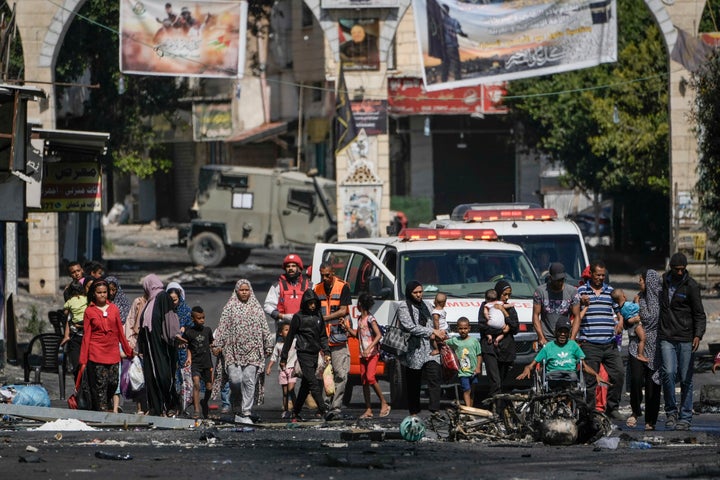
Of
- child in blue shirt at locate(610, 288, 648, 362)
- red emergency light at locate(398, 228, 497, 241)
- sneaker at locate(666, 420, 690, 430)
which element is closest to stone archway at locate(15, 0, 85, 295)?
red emergency light at locate(398, 228, 497, 241)

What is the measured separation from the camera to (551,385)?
13.9m

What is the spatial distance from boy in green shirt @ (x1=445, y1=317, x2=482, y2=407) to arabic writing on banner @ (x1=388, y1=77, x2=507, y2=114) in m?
35.1

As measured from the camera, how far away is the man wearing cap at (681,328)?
13867 millimetres

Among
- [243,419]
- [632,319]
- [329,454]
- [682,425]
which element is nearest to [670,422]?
[682,425]

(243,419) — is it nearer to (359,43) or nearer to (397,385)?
(397,385)

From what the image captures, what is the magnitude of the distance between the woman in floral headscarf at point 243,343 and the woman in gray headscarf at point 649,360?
3.77 metres

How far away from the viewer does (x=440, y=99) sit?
5103 centimetres

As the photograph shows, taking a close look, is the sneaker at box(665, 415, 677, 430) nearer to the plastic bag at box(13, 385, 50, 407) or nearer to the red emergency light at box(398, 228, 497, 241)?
the red emergency light at box(398, 228, 497, 241)

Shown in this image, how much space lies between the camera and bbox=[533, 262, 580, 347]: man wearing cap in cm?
1527

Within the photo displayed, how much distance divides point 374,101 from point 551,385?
57.7 feet

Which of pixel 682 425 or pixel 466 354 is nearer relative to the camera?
pixel 682 425

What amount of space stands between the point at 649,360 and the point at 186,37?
17146 millimetres

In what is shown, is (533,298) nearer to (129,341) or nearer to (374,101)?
(129,341)

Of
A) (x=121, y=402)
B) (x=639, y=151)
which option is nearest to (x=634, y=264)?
(x=639, y=151)
